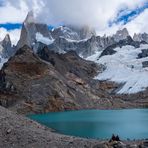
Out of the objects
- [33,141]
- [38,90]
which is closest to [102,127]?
[33,141]

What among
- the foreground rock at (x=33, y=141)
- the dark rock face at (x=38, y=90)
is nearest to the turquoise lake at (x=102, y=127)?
the foreground rock at (x=33, y=141)

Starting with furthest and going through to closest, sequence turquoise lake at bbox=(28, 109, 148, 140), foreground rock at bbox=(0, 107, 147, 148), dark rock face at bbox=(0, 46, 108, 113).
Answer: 1. dark rock face at bbox=(0, 46, 108, 113)
2. turquoise lake at bbox=(28, 109, 148, 140)
3. foreground rock at bbox=(0, 107, 147, 148)

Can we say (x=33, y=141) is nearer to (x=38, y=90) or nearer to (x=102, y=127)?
(x=102, y=127)

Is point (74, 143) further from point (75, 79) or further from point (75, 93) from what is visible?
point (75, 79)

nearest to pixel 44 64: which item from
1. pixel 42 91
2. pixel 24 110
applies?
pixel 42 91

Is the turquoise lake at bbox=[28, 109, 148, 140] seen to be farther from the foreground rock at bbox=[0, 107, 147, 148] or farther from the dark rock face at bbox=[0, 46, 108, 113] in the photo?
the dark rock face at bbox=[0, 46, 108, 113]

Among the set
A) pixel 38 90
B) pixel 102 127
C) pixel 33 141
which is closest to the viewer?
pixel 33 141

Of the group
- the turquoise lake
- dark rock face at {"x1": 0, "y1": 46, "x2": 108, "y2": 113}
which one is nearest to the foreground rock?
the turquoise lake

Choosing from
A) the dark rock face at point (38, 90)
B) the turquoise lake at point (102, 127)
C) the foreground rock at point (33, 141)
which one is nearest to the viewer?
the foreground rock at point (33, 141)

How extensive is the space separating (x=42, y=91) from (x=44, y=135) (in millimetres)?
120275

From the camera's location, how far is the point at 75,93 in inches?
6998

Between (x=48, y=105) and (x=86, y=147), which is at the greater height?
(x=48, y=105)

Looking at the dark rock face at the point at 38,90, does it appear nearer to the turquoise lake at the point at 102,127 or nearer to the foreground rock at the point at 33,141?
the turquoise lake at the point at 102,127

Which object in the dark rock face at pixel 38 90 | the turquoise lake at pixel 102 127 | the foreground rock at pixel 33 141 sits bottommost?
the foreground rock at pixel 33 141
